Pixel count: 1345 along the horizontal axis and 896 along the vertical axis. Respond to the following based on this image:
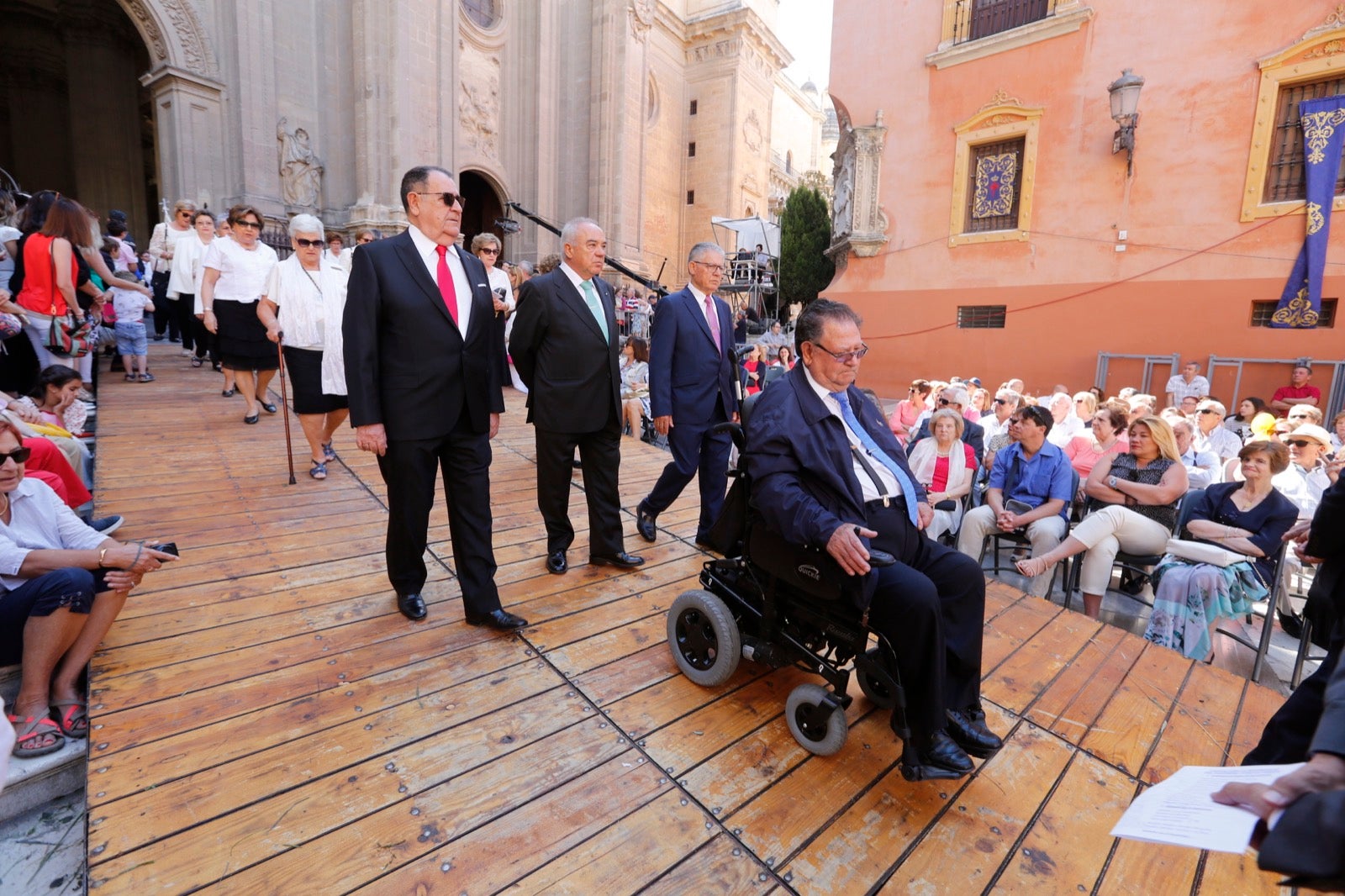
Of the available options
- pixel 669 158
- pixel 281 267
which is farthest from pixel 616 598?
pixel 669 158

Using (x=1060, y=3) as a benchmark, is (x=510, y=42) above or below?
above

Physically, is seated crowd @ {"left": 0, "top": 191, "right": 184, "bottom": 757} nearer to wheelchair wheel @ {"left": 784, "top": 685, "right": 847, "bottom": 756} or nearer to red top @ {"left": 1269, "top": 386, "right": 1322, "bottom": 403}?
wheelchair wheel @ {"left": 784, "top": 685, "right": 847, "bottom": 756}

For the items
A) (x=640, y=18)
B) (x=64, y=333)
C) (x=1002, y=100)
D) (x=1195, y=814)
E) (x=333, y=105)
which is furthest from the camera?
(x=640, y=18)

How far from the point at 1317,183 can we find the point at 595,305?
11.5m

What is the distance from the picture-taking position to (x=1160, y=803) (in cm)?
102

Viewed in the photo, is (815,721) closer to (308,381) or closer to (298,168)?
(308,381)

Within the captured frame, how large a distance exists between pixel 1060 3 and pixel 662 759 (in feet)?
45.8

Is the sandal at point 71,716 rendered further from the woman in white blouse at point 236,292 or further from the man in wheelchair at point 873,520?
the woman in white blouse at point 236,292

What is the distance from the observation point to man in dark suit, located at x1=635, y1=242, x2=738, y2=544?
3.93 m

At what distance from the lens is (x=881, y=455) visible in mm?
2482

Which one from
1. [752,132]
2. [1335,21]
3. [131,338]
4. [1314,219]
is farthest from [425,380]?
[752,132]

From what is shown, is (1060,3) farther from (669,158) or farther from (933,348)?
(669,158)

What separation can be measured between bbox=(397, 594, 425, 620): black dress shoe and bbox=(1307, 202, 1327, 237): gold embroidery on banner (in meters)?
12.6

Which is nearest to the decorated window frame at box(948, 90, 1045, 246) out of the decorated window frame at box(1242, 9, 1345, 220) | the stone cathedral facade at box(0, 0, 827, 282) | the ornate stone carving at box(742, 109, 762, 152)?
the decorated window frame at box(1242, 9, 1345, 220)
